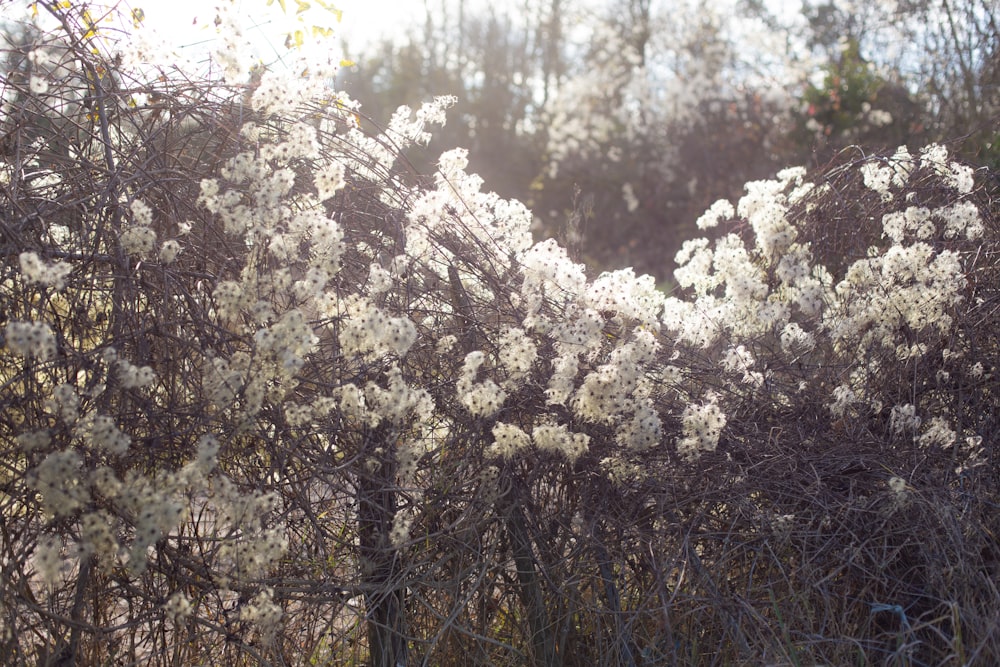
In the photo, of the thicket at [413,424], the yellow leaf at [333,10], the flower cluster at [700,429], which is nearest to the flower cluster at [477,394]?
the thicket at [413,424]

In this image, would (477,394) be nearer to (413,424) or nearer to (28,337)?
(413,424)

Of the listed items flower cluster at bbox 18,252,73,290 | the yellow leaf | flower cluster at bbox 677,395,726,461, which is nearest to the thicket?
flower cluster at bbox 677,395,726,461

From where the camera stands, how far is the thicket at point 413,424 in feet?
8.61

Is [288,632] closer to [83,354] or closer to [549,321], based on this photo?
[83,354]

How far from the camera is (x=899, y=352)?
3.43 meters

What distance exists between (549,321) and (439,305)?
48 cm

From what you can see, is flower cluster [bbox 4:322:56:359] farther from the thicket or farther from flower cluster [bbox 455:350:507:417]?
flower cluster [bbox 455:350:507:417]

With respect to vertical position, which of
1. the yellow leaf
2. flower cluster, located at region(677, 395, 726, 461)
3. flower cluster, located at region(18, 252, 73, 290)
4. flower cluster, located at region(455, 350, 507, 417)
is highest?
the yellow leaf

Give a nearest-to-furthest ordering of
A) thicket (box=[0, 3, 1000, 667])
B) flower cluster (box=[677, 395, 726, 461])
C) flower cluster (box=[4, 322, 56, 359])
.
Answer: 1. flower cluster (box=[4, 322, 56, 359])
2. thicket (box=[0, 3, 1000, 667])
3. flower cluster (box=[677, 395, 726, 461])

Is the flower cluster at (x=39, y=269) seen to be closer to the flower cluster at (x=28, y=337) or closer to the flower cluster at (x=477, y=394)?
the flower cluster at (x=28, y=337)

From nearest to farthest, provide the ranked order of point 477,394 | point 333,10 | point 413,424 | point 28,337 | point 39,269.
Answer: point 28,337 < point 39,269 < point 477,394 < point 413,424 < point 333,10

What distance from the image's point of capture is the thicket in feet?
8.61

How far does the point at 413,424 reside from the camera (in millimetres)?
3051

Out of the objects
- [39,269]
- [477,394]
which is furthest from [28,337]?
[477,394]
